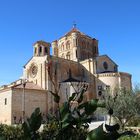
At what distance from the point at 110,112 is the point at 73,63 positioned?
50.5 meters

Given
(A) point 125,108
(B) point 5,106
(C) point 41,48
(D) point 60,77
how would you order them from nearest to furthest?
(A) point 125,108 → (B) point 5,106 → (D) point 60,77 → (C) point 41,48

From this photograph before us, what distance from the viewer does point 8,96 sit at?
39.9 meters

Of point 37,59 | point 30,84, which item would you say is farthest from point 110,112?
point 37,59

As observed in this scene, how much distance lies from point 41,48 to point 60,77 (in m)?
6.71

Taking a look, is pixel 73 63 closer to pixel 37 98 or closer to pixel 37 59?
pixel 37 59

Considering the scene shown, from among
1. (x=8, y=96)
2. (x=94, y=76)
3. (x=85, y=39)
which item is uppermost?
(x=85, y=39)

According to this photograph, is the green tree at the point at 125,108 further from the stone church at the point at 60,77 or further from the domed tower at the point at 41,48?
the domed tower at the point at 41,48

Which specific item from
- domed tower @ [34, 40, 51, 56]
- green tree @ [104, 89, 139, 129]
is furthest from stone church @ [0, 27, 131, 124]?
green tree @ [104, 89, 139, 129]

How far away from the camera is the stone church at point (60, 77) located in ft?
131

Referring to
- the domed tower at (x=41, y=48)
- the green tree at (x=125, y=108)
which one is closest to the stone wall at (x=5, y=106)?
the domed tower at (x=41, y=48)

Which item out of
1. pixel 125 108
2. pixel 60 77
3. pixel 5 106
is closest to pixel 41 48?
pixel 60 77

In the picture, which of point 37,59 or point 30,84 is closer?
point 30,84

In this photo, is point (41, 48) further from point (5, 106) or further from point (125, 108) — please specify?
point (125, 108)

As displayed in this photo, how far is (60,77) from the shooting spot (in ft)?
157
